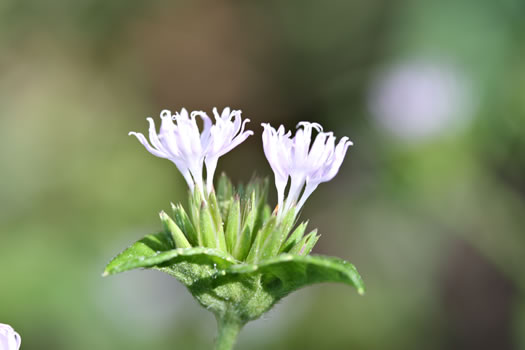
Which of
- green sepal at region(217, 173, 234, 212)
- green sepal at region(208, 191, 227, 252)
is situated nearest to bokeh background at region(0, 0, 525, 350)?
green sepal at region(217, 173, 234, 212)

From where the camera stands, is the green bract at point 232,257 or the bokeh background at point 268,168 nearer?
the green bract at point 232,257

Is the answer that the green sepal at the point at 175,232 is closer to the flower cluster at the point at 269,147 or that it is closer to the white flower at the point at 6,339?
the flower cluster at the point at 269,147

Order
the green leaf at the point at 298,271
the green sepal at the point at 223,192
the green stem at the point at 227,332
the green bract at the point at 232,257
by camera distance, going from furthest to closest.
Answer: the green sepal at the point at 223,192 → the green stem at the point at 227,332 → the green bract at the point at 232,257 → the green leaf at the point at 298,271

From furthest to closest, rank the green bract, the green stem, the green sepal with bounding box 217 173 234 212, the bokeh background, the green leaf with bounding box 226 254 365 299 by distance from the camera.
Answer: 1. the bokeh background
2. the green sepal with bounding box 217 173 234 212
3. the green stem
4. the green bract
5. the green leaf with bounding box 226 254 365 299

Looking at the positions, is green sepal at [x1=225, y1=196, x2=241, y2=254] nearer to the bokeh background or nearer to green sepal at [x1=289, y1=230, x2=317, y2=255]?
green sepal at [x1=289, y1=230, x2=317, y2=255]

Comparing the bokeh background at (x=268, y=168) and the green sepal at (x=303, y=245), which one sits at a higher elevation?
the bokeh background at (x=268, y=168)

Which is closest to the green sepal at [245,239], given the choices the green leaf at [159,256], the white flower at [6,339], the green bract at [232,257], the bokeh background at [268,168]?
the green bract at [232,257]

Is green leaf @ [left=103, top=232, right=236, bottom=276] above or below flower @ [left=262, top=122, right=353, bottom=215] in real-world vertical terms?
below

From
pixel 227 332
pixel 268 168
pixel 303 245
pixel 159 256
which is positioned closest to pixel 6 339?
pixel 159 256
